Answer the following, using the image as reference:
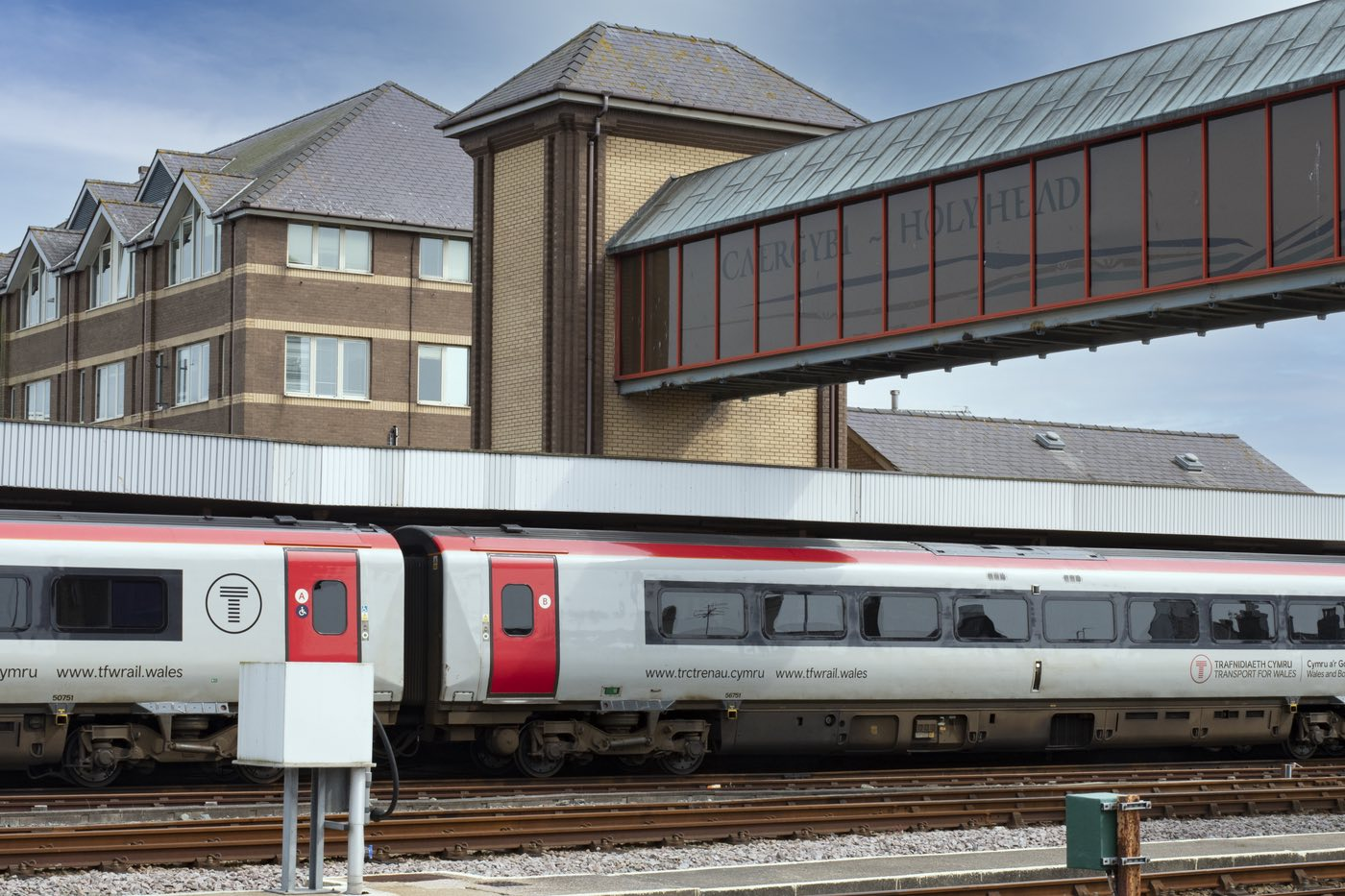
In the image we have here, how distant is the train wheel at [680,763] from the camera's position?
2383 centimetres

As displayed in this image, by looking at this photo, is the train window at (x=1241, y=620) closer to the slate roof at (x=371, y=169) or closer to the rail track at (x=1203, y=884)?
the rail track at (x=1203, y=884)

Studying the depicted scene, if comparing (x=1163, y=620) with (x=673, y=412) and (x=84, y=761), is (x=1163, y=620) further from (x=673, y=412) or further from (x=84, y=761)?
(x=84, y=761)

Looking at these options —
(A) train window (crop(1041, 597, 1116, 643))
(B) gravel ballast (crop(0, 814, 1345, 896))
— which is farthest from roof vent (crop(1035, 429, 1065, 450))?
(B) gravel ballast (crop(0, 814, 1345, 896))

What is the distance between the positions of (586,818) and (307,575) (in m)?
5.18

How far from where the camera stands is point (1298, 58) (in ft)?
75.0

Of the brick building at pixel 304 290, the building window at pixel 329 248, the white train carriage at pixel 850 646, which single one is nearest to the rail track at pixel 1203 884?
the white train carriage at pixel 850 646

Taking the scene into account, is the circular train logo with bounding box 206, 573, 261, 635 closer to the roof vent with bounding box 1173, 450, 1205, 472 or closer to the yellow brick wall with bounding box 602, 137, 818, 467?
the yellow brick wall with bounding box 602, 137, 818, 467

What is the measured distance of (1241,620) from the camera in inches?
A: 1067

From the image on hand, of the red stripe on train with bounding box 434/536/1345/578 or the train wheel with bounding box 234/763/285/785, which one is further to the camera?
the red stripe on train with bounding box 434/536/1345/578

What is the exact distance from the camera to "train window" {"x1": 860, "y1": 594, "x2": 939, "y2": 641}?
80.0 ft

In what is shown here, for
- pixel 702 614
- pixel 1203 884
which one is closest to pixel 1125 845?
pixel 1203 884

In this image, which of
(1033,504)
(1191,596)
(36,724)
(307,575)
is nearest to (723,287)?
(1033,504)

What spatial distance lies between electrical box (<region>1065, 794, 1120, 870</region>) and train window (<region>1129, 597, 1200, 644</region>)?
15.3 m

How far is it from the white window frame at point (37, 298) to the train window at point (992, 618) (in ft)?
122
